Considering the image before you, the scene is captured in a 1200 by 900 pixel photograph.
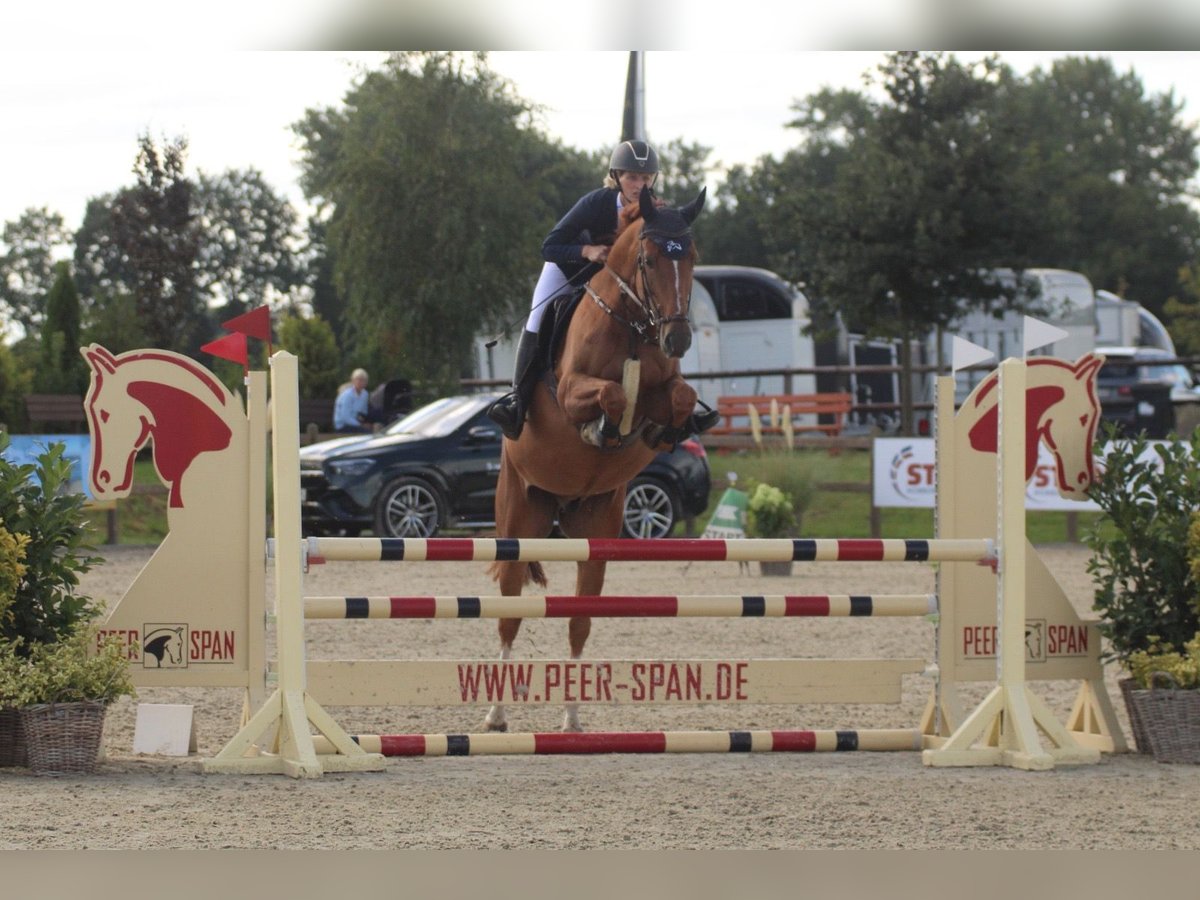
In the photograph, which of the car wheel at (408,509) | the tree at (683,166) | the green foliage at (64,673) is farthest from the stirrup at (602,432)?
the tree at (683,166)

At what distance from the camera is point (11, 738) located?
4062 mm

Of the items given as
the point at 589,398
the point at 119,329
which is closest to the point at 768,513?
the point at 589,398

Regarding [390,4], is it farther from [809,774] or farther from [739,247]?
[739,247]

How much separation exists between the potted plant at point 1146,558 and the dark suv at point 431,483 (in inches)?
258

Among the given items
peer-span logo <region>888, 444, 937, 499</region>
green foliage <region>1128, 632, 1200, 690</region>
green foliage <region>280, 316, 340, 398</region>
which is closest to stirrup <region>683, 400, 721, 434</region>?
green foliage <region>1128, 632, 1200, 690</region>

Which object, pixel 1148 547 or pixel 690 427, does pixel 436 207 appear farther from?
pixel 1148 547

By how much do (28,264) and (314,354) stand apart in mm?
23459

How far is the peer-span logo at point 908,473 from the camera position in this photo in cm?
1252

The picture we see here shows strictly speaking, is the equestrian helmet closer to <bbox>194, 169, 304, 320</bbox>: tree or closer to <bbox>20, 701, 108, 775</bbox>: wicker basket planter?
<bbox>20, 701, 108, 775</bbox>: wicker basket planter

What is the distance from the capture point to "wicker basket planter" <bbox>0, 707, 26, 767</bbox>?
13.2 ft

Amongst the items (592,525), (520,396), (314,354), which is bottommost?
(592,525)

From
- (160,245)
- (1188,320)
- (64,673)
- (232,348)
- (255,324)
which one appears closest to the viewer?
(64,673)

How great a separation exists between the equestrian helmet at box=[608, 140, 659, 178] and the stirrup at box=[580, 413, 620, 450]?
85 cm

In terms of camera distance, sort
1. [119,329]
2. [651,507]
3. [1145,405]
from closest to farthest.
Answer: [651,507] → [1145,405] → [119,329]
